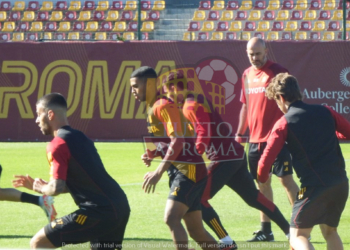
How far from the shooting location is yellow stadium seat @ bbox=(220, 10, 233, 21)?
28734 millimetres

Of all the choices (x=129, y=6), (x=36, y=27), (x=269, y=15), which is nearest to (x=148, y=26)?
(x=129, y=6)

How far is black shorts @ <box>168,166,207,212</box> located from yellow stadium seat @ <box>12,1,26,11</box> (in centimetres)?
2628

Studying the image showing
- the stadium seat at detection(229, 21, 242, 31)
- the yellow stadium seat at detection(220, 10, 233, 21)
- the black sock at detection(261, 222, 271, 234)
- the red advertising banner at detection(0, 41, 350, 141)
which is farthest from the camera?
the yellow stadium seat at detection(220, 10, 233, 21)

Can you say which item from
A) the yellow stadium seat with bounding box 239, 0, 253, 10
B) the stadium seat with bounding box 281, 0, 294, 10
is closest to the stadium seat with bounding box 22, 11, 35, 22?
the yellow stadium seat with bounding box 239, 0, 253, 10

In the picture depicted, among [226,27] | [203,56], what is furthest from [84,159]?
[226,27]

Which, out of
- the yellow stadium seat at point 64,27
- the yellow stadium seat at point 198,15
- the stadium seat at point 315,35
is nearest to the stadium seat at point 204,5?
the yellow stadium seat at point 198,15

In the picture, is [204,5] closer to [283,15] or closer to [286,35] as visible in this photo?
[283,15]

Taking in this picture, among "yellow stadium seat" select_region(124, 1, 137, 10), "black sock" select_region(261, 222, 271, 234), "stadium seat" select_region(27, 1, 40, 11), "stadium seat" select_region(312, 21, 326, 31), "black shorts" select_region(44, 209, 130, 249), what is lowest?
"black sock" select_region(261, 222, 271, 234)

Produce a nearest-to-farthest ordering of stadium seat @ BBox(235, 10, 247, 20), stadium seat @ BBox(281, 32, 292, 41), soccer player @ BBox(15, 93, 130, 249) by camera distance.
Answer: soccer player @ BBox(15, 93, 130, 249), stadium seat @ BBox(281, 32, 292, 41), stadium seat @ BBox(235, 10, 247, 20)

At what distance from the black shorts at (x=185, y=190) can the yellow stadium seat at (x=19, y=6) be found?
26282 mm

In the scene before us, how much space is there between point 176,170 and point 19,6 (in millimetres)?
26544

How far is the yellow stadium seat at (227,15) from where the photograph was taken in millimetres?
28734

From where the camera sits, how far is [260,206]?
23.4 ft

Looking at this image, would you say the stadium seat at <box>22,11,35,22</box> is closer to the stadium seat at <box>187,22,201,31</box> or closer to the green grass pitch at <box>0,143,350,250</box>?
the stadium seat at <box>187,22,201,31</box>
